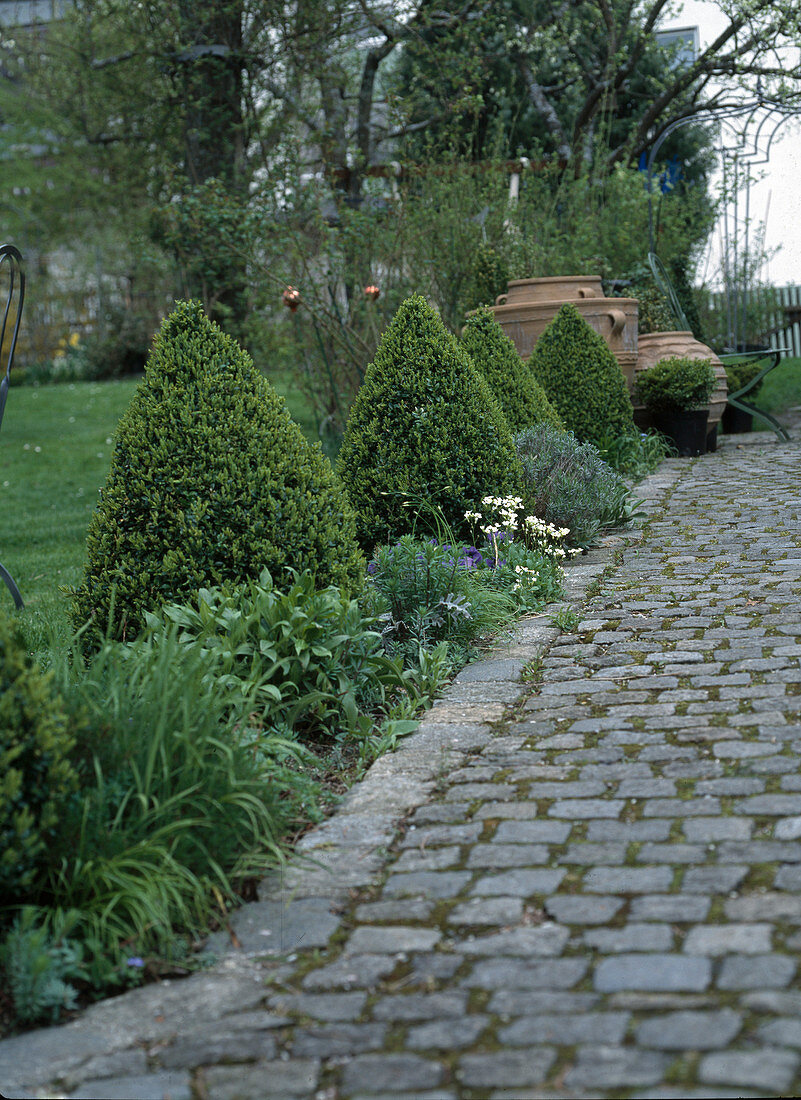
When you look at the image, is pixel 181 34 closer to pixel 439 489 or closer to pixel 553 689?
pixel 439 489

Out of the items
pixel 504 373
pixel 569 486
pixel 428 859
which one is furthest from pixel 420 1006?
pixel 504 373

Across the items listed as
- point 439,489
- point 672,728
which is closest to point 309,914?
point 672,728

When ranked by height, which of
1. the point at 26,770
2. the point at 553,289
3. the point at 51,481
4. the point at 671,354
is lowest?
the point at 26,770

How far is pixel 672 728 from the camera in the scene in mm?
2973

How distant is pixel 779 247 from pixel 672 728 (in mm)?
11215

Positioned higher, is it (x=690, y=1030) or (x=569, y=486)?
(x=569, y=486)

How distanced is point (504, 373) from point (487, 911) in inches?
176

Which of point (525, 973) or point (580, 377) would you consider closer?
point (525, 973)

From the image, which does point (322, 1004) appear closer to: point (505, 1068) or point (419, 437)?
point (505, 1068)

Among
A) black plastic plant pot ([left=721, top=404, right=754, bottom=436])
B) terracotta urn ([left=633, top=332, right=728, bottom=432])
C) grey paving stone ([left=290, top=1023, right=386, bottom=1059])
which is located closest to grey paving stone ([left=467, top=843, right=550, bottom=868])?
grey paving stone ([left=290, top=1023, right=386, bottom=1059])

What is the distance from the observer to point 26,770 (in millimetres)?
2137

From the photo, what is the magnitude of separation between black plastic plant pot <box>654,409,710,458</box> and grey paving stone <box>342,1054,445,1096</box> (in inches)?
295

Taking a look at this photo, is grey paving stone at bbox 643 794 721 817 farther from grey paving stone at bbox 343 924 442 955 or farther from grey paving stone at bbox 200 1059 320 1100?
grey paving stone at bbox 200 1059 320 1100

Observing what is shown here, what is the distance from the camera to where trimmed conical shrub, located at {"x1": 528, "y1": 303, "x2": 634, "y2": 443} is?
24.4 feet
